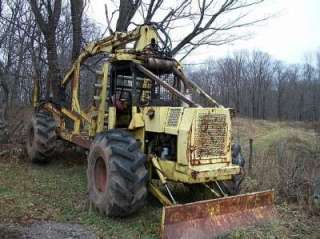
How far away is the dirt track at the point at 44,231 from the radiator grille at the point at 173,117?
1999 millimetres

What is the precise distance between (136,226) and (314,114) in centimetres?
8346

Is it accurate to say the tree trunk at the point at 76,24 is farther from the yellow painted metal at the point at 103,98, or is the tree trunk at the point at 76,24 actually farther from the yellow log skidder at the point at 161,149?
the yellow painted metal at the point at 103,98

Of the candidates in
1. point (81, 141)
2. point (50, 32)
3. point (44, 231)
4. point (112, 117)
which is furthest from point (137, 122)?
point (50, 32)

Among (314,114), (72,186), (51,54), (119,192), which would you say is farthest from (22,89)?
(314,114)

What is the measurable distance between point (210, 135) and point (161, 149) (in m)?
0.97

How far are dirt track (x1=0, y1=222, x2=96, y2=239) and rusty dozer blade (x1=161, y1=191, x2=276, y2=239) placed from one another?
1198 mm

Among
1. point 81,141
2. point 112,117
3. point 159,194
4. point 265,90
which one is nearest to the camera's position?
point 159,194

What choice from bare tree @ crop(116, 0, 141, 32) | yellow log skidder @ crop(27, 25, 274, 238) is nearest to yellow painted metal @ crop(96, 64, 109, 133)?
yellow log skidder @ crop(27, 25, 274, 238)

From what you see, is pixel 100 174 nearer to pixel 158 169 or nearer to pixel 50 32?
pixel 158 169

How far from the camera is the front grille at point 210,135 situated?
6.14m

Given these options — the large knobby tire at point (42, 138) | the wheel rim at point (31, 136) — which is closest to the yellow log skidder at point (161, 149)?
the large knobby tire at point (42, 138)

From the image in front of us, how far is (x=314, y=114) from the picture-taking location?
83.4 m

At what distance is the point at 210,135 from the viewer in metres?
6.30

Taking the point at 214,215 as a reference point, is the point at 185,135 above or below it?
above
